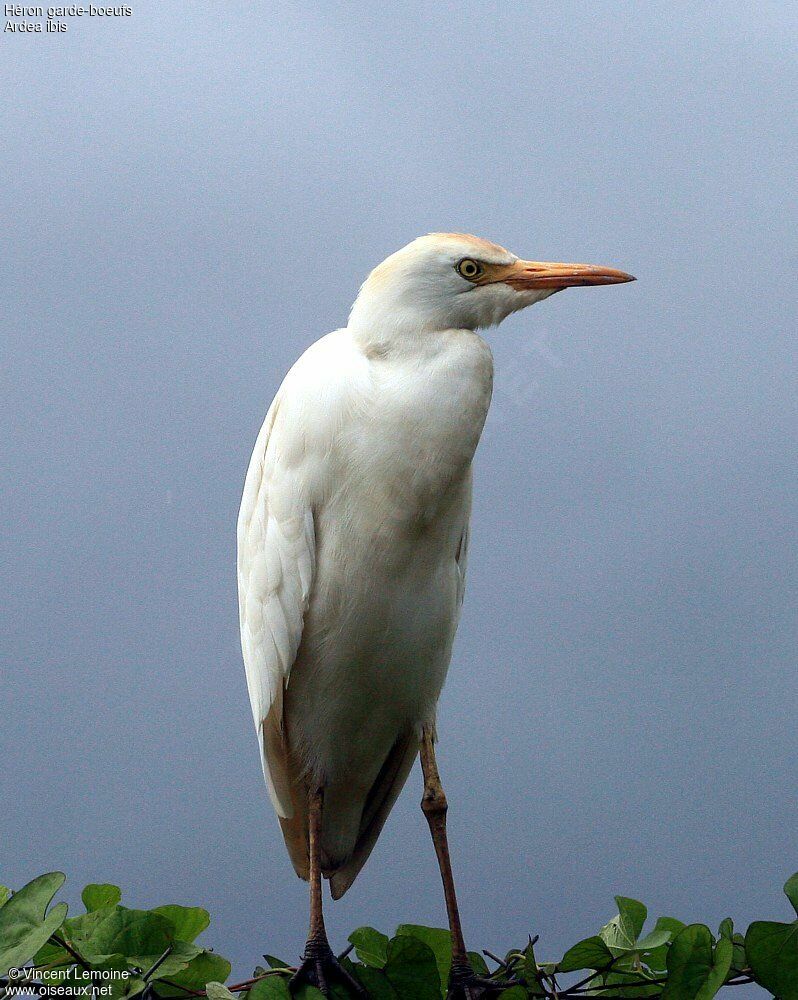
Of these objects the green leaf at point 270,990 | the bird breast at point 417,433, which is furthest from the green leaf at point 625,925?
the bird breast at point 417,433

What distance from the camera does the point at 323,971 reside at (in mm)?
1135

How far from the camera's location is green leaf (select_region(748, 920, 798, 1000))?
91 cm

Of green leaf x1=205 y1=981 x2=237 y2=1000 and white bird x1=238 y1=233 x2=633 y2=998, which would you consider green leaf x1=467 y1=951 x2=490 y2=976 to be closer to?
white bird x1=238 y1=233 x2=633 y2=998

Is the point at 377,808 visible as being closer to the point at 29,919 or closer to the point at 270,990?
the point at 270,990

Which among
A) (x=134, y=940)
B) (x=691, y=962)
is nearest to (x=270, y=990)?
(x=134, y=940)

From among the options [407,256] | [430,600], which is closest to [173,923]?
[430,600]

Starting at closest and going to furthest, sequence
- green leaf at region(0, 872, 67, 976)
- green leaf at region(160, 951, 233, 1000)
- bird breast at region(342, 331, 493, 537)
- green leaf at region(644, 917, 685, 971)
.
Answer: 1. green leaf at region(0, 872, 67, 976)
2. green leaf at region(160, 951, 233, 1000)
3. green leaf at region(644, 917, 685, 971)
4. bird breast at region(342, 331, 493, 537)

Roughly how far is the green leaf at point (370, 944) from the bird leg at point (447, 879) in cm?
11

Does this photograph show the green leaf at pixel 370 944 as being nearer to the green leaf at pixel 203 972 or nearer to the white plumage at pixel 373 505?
the green leaf at pixel 203 972

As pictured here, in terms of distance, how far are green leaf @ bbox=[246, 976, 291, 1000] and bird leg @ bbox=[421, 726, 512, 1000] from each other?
0.24 metres

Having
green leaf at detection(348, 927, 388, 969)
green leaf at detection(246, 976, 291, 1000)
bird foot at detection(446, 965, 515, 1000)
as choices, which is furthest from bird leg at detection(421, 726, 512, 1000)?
green leaf at detection(246, 976, 291, 1000)

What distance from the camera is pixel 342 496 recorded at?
127 centimetres

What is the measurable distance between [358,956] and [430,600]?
0.42 metres

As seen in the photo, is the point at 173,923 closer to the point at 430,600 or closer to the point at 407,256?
the point at 430,600
